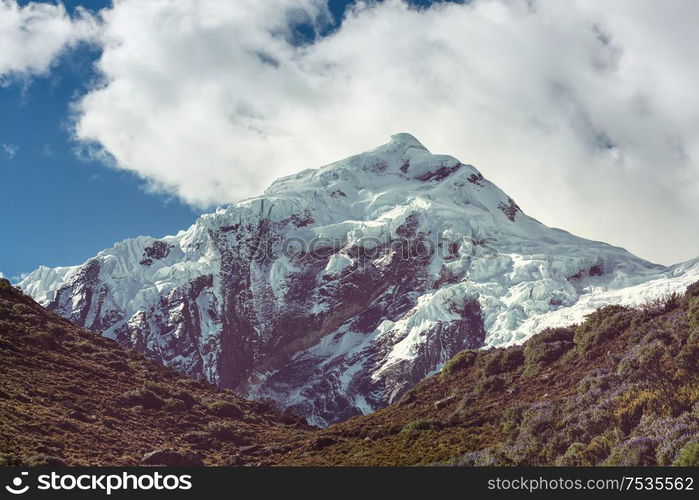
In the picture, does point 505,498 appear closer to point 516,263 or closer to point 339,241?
point 516,263

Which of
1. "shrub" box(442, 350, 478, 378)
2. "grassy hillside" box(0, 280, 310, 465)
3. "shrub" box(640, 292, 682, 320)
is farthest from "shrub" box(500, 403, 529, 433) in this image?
"shrub" box(442, 350, 478, 378)

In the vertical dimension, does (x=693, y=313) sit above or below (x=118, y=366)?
below

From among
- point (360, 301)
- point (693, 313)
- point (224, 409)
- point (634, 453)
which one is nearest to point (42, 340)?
point (224, 409)

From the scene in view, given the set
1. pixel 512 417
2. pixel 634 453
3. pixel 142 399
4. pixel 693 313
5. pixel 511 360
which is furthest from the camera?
pixel 511 360

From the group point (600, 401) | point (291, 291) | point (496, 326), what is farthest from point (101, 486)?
point (291, 291)

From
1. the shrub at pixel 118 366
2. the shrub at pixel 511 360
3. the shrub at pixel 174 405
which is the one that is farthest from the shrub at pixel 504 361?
the shrub at pixel 118 366

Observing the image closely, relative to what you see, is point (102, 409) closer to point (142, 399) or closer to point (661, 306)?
point (142, 399)

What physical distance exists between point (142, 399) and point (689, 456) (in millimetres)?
27970

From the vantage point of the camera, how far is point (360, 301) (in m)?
187

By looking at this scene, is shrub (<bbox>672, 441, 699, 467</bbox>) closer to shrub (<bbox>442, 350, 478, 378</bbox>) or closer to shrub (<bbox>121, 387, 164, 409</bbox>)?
shrub (<bbox>442, 350, 478, 378</bbox>)

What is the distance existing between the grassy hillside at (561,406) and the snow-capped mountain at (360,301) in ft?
345

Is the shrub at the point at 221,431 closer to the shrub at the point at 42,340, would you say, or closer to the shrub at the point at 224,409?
the shrub at the point at 224,409

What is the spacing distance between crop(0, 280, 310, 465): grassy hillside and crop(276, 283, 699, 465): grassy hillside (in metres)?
4.64

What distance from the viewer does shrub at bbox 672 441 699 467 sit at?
21281 millimetres
